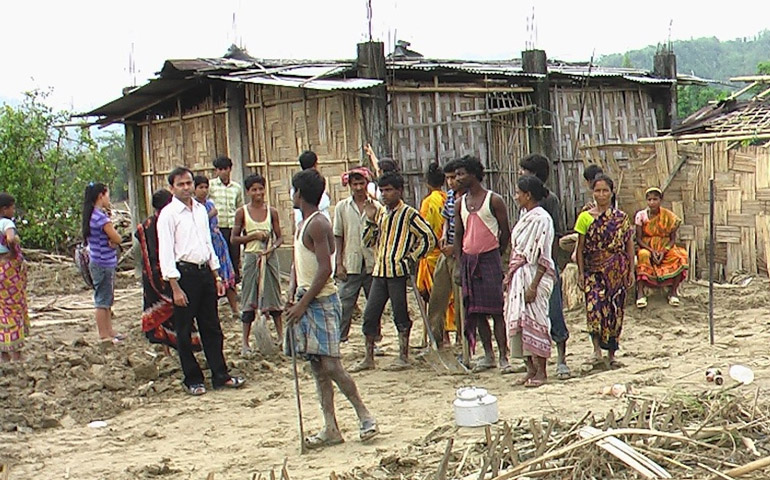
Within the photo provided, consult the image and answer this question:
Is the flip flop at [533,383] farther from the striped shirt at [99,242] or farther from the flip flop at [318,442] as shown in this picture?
the striped shirt at [99,242]

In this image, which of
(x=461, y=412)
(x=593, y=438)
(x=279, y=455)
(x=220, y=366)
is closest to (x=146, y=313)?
(x=220, y=366)

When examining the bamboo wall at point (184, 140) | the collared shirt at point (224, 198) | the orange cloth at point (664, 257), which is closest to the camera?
the orange cloth at point (664, 257)

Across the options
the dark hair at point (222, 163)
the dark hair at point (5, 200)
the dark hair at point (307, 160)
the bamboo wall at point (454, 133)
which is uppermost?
the bamboo wall at point (454, 133)

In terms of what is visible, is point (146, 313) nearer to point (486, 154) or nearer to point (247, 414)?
point (247, 414)

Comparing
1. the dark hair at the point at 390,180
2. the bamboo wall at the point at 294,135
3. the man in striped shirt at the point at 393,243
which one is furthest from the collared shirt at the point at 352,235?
the bamboo wall at the point at 294,135

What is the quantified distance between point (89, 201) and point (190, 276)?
1887 mm

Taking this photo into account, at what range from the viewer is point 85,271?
353 inches

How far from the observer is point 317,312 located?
5.53m

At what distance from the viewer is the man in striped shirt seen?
24.3 ft

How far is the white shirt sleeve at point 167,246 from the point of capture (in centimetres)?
699

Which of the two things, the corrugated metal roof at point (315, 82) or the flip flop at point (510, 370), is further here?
the corrugated metal roof at point (315, 82)

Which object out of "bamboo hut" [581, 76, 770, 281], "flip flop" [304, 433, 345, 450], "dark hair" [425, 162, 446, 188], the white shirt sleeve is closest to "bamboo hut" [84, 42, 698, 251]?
"bamboo hut" [581, 76, 770, 281]

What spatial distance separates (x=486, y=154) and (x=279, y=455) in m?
7.90

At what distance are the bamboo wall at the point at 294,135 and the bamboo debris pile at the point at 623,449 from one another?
7.25 m
